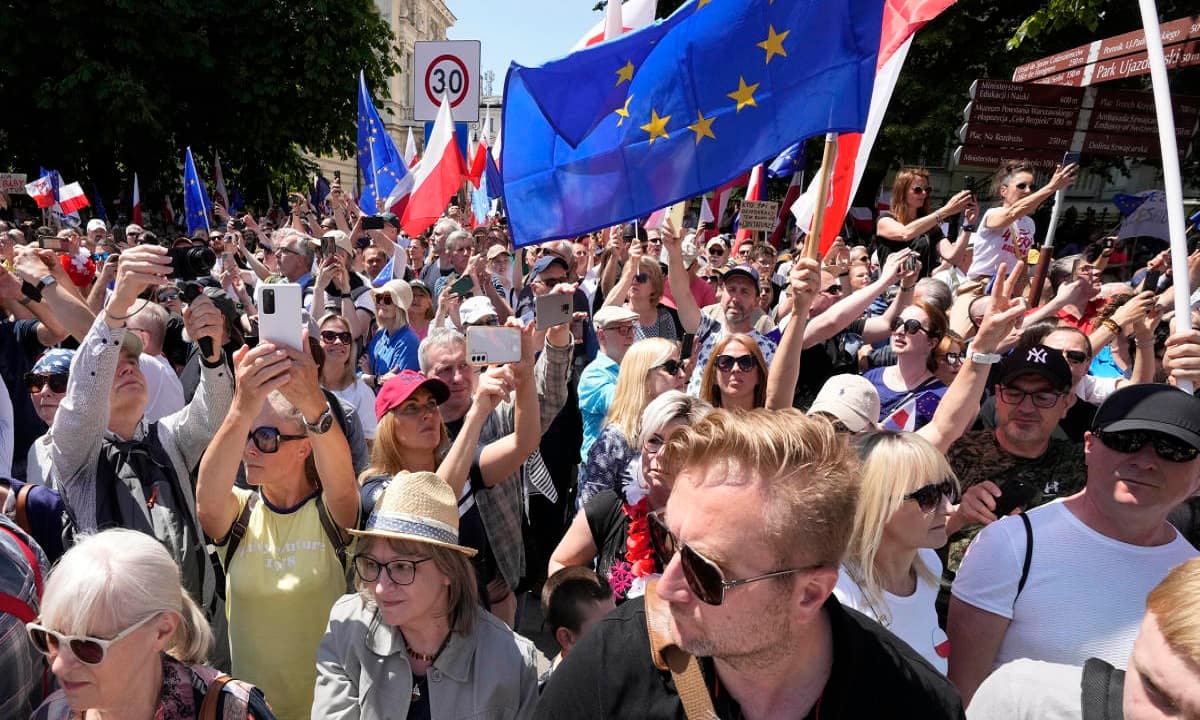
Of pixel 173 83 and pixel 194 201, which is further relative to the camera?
pixel 173 83

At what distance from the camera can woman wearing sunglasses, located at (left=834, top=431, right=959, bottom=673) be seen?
2207 millimetres

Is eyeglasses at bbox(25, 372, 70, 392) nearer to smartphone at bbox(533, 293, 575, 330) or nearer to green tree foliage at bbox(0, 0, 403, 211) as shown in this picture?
smartphone at bbox(533, 293, 575, 330)

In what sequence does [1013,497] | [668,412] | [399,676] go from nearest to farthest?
[399,676] < [1013,497] < [668,412]

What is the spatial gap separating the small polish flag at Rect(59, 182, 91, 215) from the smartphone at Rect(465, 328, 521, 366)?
14.9 meters

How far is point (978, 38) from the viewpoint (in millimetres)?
17625

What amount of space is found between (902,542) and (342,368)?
3180 mm

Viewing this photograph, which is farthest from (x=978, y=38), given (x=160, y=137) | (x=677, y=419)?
(x=160, y=137)

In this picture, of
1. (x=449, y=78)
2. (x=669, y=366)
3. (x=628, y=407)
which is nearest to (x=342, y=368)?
(x=628, y=407)

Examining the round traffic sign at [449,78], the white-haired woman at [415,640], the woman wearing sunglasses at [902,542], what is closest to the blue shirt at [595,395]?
the white-haired woman at [415,640]

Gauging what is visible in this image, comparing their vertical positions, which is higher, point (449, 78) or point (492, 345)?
point (449, 78)

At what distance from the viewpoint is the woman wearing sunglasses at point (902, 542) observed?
221 cm

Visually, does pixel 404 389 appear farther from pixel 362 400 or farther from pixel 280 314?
pixel 362 400

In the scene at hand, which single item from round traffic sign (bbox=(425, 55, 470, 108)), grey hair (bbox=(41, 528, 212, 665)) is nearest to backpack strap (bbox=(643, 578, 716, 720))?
grey hair (bbox=(41, 528, 212, 665))

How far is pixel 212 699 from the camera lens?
→ 200cm
